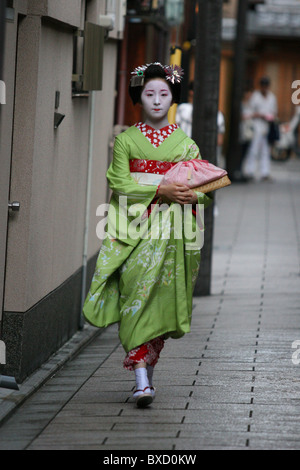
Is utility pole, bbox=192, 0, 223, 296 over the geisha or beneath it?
over

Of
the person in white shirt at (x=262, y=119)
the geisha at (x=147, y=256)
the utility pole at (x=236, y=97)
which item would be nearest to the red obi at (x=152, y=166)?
the geisha at (x=147, y=256)

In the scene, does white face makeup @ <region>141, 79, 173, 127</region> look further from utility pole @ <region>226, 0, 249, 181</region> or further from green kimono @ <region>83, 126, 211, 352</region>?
utility pole @ <region>226, 0, 249, 181</region>

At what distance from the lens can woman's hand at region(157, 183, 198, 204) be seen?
6570 millimetres

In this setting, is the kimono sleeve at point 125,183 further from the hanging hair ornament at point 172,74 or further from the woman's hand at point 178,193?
the hanging hair ornament at point 172,74

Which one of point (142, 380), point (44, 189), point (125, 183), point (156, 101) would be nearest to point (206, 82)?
point (44, 189)

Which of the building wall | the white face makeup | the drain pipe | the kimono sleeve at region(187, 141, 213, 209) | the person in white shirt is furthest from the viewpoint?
the person in white shirt

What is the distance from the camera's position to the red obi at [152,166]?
6.70 m

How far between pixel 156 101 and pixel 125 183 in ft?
1.79

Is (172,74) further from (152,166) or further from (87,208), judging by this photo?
(87,208)

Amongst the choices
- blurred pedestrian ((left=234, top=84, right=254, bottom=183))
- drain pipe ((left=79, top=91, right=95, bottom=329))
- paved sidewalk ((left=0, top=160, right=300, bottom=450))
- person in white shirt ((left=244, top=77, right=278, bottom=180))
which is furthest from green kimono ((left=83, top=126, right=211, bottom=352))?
blurred pedestrian ((left=234, top=84, right=254, bottom=183))

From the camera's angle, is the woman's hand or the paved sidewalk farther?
the woman's hand

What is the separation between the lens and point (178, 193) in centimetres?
657

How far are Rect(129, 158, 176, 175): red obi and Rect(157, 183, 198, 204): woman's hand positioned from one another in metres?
0.13

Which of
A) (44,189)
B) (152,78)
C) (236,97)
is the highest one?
(236,97)
